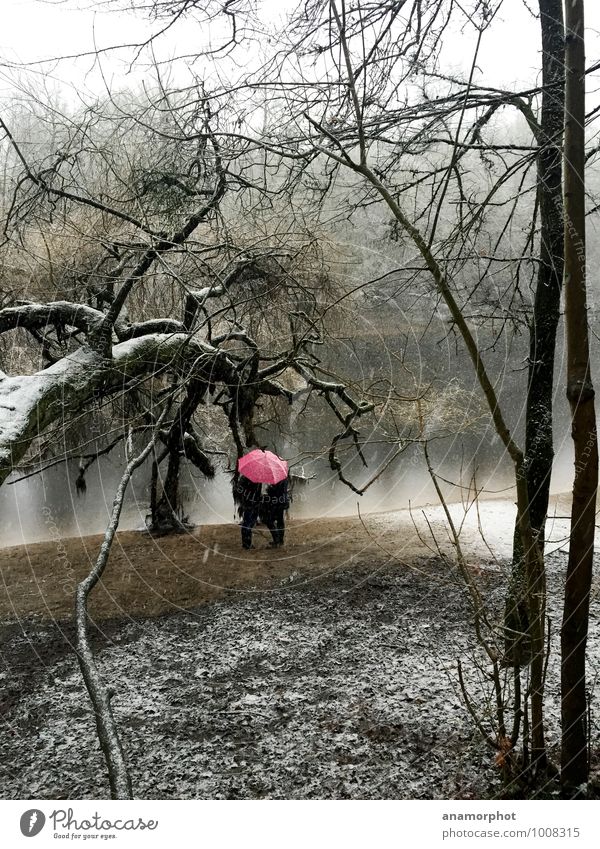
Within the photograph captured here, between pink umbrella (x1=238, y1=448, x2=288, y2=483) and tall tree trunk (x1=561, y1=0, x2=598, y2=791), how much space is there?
1399 millimetres

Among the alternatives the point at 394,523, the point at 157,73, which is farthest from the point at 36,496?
the point at 157,73

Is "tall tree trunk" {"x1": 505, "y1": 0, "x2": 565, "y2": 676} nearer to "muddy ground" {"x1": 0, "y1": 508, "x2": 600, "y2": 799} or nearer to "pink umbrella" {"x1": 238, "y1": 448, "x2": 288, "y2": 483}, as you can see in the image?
"muddy ground" {"x1": 0, "y1": 508, "x2": 600, "y2": 799}

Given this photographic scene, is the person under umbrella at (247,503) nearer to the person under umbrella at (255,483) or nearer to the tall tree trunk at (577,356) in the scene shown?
the person under umbrella at (255,483)

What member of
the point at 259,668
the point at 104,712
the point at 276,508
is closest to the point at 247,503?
the point at 276,508

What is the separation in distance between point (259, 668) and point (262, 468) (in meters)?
0.75

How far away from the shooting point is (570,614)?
106 centimetres

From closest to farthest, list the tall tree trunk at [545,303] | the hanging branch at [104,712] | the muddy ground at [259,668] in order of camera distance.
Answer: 1. the hanging branch at [104,712]
2. the muddy ground at [259,668]
3. the tall tree trunk at [545,303]

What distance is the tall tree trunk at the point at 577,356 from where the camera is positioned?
1.01 m

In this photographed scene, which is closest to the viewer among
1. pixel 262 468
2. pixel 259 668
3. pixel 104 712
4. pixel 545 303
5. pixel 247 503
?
pixel 104 712

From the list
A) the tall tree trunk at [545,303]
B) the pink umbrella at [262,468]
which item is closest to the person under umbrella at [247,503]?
the pink umbrella at [262,468]

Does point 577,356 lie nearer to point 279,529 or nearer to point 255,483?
point 255,483

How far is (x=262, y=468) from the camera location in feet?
7.79

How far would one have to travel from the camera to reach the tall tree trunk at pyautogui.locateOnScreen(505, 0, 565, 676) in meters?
1.57
